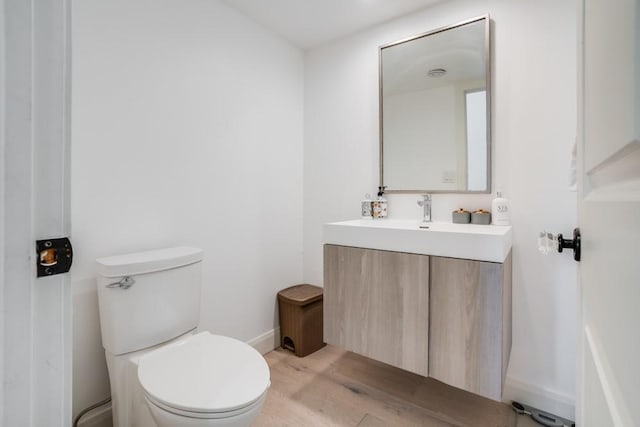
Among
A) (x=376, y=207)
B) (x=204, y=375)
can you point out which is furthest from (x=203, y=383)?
(x=376, y=207)

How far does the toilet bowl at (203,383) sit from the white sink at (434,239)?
0.78m

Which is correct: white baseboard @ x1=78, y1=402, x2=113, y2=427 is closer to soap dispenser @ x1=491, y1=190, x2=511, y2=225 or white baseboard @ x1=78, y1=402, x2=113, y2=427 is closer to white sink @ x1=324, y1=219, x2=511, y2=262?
white sink @ x1=324, y1=219, x2=511, y2=262

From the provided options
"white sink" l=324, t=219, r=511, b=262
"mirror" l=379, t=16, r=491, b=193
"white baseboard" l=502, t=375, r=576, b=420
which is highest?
"mirror" l=379, t=16, r=491, b=193

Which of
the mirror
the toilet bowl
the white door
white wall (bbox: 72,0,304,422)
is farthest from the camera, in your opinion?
the mirror

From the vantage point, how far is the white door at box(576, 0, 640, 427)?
0.26 meters

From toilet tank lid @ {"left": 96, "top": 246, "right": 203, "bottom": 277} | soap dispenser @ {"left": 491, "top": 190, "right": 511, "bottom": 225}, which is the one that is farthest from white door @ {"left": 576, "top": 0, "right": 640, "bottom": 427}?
toilet tank lid @ {"left": 96, "top": 246, "right": 203, "bottom": 277}

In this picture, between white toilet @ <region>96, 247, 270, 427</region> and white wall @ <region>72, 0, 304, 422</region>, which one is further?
white wall @ <region>72, 0, 304, 422</region>

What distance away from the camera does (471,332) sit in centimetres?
134

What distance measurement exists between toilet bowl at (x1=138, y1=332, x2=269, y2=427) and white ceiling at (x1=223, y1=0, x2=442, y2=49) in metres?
1.96

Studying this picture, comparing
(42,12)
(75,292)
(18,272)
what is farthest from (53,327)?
(75,292)

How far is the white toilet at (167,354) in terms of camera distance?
0.99 meters

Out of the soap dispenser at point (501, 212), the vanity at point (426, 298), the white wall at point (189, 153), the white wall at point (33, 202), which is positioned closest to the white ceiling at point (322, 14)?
the white wall at point (189, 153)

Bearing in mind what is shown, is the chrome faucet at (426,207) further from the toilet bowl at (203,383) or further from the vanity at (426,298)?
the toilet bowl at (203,383)

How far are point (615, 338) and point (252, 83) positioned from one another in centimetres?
216
